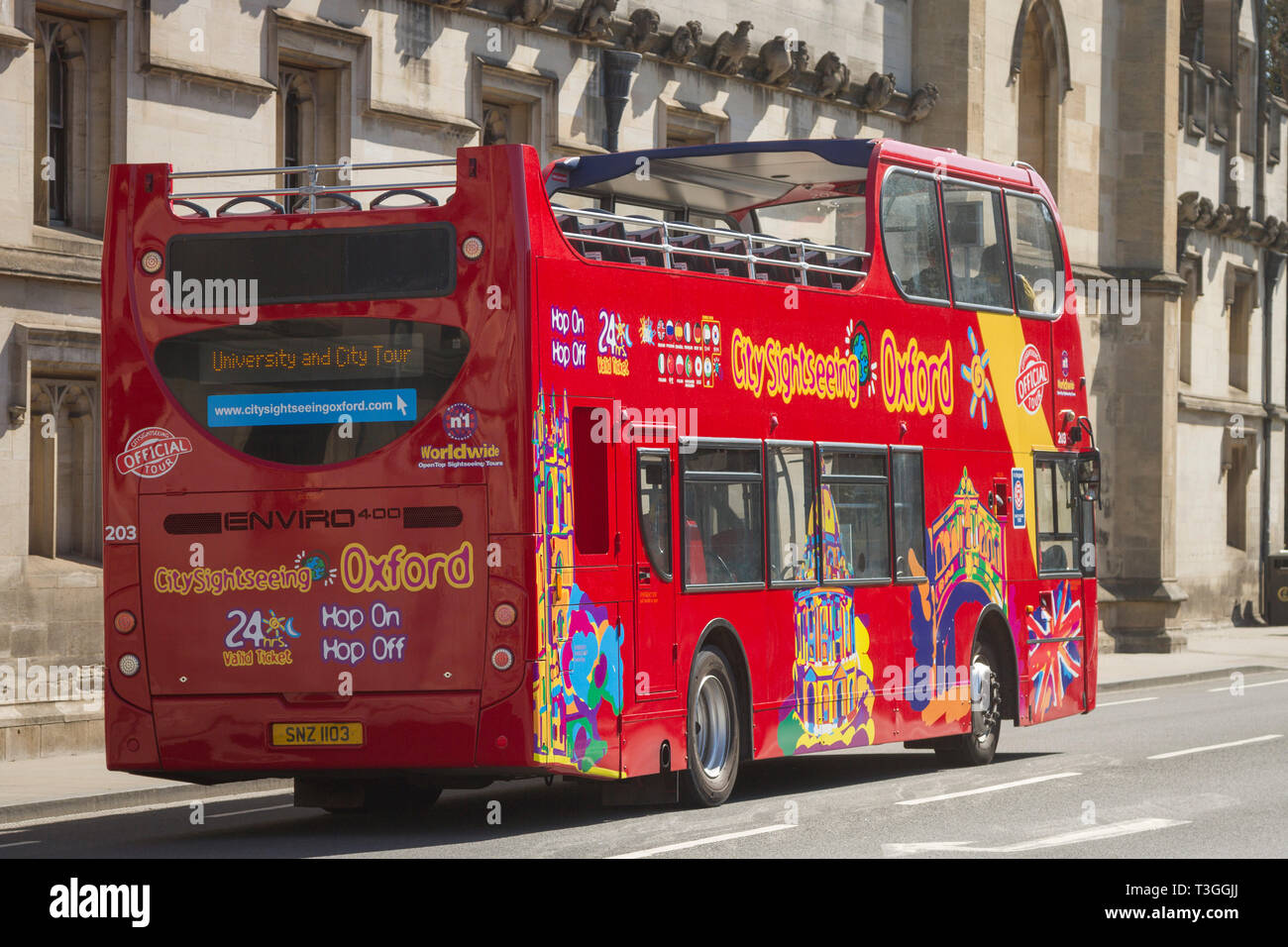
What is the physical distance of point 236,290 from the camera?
41.2 ft

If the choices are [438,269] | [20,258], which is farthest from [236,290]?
[20,258]

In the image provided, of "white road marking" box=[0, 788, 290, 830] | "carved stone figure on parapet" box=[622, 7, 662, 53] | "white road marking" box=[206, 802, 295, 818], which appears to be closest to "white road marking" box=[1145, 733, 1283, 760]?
"white road marking" box=[206, 802, 295, 818]

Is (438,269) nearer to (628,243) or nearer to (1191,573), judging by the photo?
(628,243)

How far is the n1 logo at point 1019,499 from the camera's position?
59.8ft

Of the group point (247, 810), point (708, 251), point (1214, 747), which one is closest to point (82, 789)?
point (247, 810)

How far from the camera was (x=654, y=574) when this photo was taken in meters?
13.4

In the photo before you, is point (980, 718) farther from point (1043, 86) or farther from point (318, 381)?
point (1043, 86)

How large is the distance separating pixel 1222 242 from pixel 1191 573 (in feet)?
23.6

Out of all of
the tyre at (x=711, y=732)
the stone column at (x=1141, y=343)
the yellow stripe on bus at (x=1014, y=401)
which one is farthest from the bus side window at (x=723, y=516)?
the stone column at (x=1141, y=343)

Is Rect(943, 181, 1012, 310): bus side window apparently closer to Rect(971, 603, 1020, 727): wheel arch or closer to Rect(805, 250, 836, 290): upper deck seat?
Rect(805, 250, 836, 290): upper deck seat

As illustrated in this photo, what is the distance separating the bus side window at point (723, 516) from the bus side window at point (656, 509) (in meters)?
0.24

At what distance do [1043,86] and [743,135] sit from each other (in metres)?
10.5

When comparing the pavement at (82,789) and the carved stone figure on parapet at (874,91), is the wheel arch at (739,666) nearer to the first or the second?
the pavement at (82,789)

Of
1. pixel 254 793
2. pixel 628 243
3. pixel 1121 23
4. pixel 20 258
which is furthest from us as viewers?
pixel 1121 23
